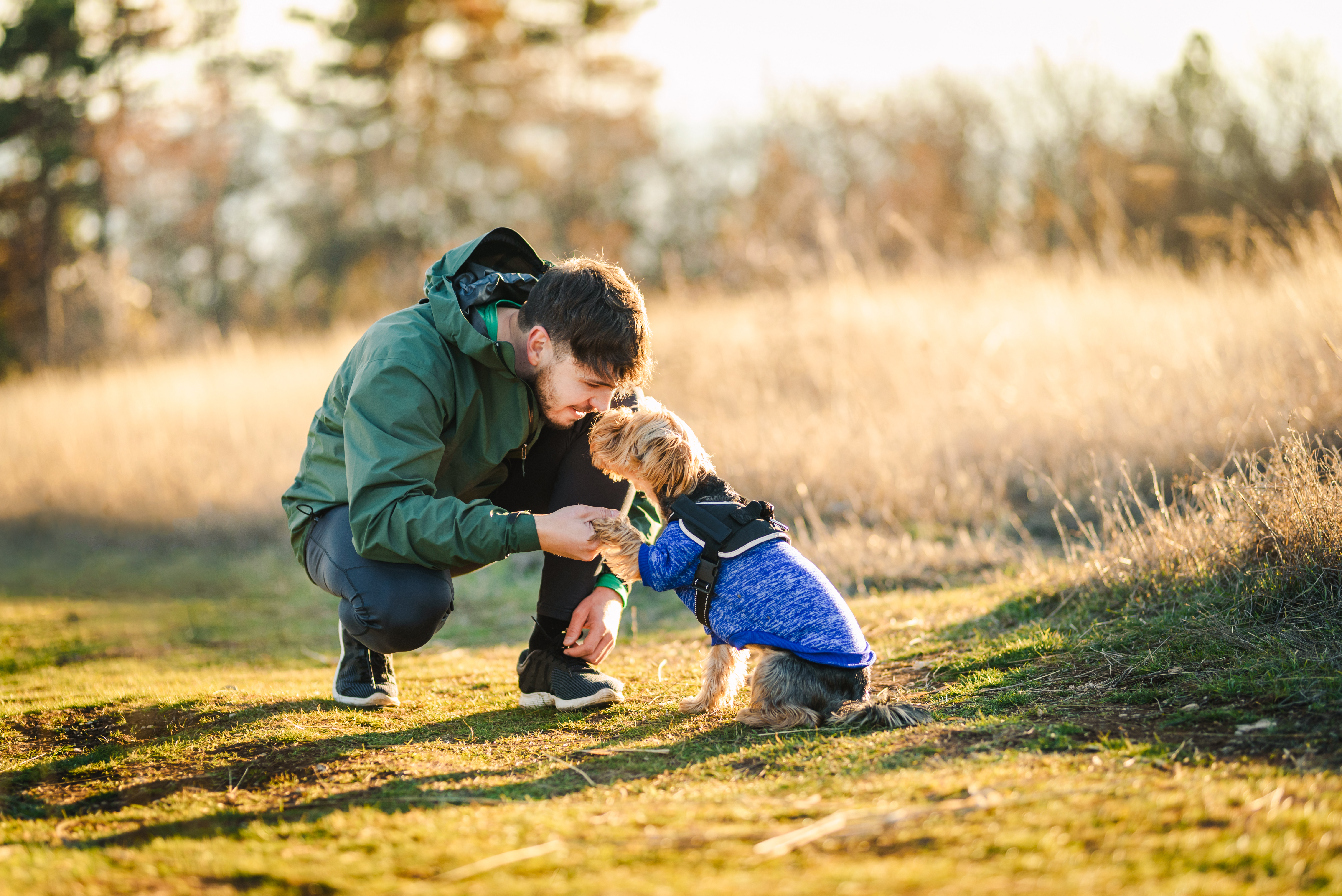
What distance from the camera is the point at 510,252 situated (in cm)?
371

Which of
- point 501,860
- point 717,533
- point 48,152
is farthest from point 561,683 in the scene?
point 48,152

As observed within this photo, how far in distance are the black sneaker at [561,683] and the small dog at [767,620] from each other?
0.31m

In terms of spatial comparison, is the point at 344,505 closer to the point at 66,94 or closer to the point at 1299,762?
the point at 1299,762

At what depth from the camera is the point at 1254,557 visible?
11.6 ft

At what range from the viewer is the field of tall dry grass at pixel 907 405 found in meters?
5.88

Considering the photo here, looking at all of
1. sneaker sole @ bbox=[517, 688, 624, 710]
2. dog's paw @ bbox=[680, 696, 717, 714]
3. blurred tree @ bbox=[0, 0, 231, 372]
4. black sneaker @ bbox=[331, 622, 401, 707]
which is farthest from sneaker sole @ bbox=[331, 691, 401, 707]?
blurred tree @ bbox=[0, 0, 231, 372]

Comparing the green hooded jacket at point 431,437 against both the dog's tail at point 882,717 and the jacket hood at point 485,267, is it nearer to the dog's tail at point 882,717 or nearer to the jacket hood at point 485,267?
the jacket hood at point 485,267

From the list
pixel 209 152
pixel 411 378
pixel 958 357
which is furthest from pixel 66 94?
pixel 411 378

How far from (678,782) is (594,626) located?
926 mm

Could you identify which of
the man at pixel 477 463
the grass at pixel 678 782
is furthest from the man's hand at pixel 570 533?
A: the grass at pixel 678 782

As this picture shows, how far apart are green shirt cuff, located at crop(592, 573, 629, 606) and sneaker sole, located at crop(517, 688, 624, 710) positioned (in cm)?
33

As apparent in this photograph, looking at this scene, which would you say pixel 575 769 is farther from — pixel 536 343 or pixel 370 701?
pixel 536 343

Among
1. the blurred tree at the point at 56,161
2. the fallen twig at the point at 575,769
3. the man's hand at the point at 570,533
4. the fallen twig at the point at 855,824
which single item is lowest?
the fallen twig at the point at 575,769

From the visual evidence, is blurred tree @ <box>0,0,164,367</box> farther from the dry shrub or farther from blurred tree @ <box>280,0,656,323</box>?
the dry shrub
